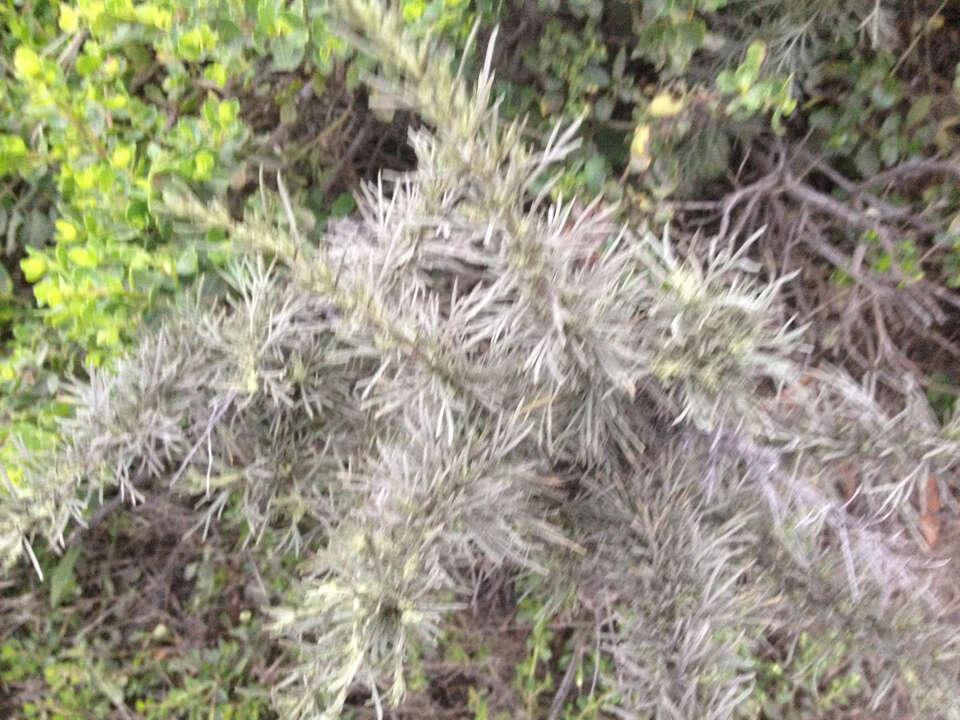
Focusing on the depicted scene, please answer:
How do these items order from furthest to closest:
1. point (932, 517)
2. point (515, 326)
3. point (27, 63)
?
1. point (932, 517)
2. point (27, 63)
3. point (515, 326)

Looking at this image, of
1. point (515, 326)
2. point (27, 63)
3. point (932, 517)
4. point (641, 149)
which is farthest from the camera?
point (932, 517)

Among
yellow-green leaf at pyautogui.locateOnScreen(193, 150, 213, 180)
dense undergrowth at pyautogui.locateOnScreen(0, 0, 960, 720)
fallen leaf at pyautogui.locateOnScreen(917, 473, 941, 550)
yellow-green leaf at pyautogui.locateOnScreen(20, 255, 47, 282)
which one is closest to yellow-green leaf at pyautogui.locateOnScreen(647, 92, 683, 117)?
dense undergrowth at pyautogui.locateOnScreen(0, 0, 960, 720)

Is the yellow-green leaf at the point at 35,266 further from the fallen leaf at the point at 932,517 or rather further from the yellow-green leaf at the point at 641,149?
the fallen leaf at the point at 932,517

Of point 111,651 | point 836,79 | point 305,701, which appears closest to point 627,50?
point 836,79

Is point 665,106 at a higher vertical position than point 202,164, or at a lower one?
higher

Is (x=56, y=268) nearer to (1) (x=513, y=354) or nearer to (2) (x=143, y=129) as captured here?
(2) (x=143, y=129)

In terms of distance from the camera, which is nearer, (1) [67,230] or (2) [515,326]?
(2) [515,326]

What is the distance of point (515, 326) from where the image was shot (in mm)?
755

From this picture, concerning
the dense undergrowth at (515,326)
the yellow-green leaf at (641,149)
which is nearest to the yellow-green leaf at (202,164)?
the dense undergrowth at (515,326)

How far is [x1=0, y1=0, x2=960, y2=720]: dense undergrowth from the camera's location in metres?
0.77

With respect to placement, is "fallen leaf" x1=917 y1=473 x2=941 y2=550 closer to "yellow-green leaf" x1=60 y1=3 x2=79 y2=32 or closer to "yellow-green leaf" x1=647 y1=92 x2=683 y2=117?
"yellow-green leaf" x1=647 y1=92 x2=683 y2=117

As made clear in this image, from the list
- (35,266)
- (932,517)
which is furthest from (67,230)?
(932,517)

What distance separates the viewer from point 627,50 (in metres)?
1.23

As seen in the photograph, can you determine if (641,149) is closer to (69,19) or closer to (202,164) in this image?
(202,164)
